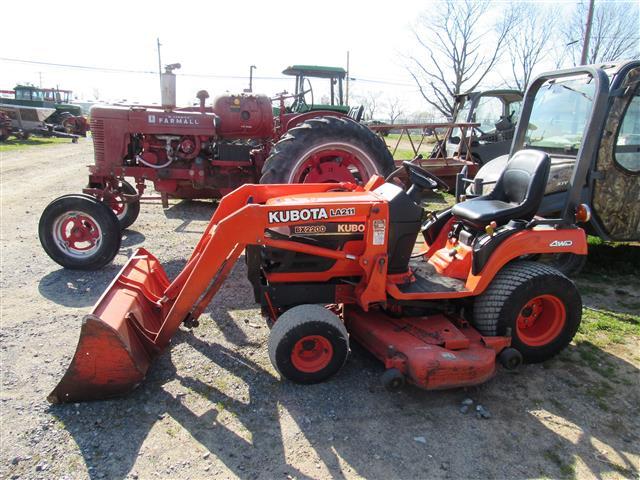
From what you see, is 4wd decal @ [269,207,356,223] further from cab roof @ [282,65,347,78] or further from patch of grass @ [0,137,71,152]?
patch of grass @ [0,137,71,152]

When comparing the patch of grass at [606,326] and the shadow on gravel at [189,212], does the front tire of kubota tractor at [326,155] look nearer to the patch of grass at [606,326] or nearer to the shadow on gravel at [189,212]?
the shadow on gravel at [189,212]

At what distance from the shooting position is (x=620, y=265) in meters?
5.56

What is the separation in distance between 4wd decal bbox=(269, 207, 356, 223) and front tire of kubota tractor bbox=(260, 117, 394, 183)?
7.42ft

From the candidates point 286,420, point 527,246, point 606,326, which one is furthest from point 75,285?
point 606,326

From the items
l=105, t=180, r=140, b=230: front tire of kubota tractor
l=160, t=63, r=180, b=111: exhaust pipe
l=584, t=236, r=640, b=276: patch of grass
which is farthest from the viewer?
l=160, t=63, r=180, b=111: exhaust pipe

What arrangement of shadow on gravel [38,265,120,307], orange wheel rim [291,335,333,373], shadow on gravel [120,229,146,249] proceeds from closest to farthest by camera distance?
orange wheel rim [291,335,333,373] < shadow on gravel [38,265,120,307] < shadow on gravel [120,229,146,249]

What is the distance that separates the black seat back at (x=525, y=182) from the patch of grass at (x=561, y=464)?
163 centimetres

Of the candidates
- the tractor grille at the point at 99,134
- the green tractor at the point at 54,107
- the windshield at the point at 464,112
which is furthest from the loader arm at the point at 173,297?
the green tractor at the point at 54,107

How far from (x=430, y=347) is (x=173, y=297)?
1864mm

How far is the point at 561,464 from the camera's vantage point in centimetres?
245

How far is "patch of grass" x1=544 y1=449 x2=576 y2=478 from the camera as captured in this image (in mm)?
2395

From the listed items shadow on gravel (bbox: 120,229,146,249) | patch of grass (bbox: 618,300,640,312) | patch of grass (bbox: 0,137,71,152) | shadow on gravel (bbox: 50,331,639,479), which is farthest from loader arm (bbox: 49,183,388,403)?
patch of grass (bbox: 0,137,71,152)

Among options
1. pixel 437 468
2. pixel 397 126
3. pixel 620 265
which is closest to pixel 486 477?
pixel 437 468

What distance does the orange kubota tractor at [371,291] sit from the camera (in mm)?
2850
